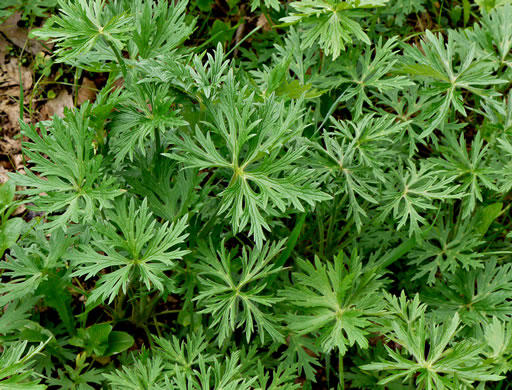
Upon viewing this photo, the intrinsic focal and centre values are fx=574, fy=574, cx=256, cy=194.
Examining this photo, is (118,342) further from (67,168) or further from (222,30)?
(222,30)

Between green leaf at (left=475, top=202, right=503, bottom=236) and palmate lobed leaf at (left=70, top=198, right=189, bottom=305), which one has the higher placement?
palmate lobed leaf at (left=70, top=198, right=189, bottom=305)

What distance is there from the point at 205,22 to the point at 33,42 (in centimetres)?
96

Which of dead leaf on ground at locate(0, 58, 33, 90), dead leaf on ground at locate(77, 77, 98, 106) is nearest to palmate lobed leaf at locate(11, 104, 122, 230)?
dead leaf on ground at locate(77, 77, 98, 106)

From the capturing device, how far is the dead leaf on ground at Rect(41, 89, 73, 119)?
120 inches

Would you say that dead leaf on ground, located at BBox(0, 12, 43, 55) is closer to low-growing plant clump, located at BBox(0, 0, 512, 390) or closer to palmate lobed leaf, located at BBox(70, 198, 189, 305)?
low-growing plant clump, located at BBox(0, 0, 512, 390)

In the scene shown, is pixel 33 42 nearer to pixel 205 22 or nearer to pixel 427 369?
pixel 205 22

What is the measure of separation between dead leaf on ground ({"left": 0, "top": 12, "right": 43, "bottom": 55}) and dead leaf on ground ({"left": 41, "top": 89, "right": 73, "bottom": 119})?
0.31m

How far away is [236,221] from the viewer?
5.87 ft

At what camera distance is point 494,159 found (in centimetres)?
254

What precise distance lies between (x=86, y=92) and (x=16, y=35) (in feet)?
1.72

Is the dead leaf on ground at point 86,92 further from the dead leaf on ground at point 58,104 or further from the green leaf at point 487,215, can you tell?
the green leaf at point 487,215

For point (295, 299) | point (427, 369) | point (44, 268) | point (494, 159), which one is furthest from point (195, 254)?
point (494, 159)

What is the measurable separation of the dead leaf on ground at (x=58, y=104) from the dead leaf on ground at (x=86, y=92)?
0.05 metres

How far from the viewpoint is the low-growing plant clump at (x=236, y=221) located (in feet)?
5.97
